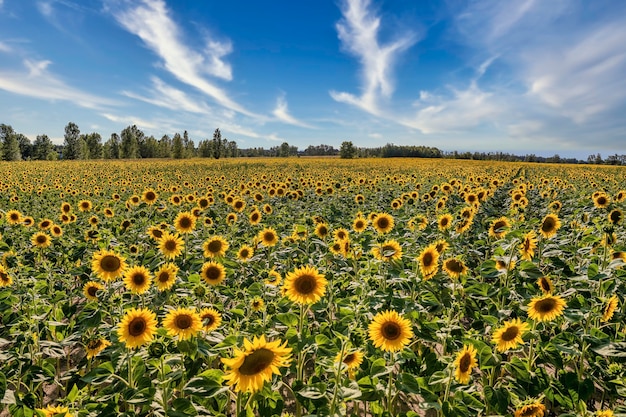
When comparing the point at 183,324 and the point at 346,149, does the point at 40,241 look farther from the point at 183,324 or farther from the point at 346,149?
the point at 346,149

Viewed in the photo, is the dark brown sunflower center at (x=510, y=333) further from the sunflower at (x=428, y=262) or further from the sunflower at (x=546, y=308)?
the sunflower at (x=428, y=262)

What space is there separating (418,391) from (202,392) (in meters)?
1.42

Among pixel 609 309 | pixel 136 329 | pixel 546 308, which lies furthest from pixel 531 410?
pixel 136 329

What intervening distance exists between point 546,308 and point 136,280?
3.95 meters

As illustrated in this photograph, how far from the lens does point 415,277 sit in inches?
148

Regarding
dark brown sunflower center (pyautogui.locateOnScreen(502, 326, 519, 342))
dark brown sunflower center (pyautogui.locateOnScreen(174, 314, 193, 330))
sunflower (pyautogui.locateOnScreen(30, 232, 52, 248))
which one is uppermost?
dark brown sunflower center (pyautogui.locateOnScreen(174, 314, 193, 330))

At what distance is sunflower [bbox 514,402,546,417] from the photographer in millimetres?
2396

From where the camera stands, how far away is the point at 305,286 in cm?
289

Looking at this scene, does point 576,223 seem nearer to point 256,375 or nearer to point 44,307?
point 256,375

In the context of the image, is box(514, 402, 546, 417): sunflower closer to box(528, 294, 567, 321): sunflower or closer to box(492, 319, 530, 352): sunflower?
box(492, 319, 530, 352): sunflower

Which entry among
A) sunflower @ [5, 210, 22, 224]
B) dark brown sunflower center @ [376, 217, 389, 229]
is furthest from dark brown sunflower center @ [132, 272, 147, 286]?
sunflower @ [5, 210, 22, 224]

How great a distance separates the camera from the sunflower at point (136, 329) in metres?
2.54

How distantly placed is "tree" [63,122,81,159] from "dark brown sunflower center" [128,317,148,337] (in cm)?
12700

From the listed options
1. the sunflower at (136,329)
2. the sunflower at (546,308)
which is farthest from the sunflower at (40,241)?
the sunflower at (546,308)
